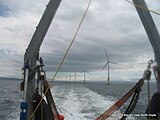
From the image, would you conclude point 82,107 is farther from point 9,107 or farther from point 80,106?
point 9,107

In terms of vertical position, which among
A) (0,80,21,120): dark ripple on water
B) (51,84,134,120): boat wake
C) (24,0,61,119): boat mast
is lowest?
(0,80,21,120): dark ripple on water

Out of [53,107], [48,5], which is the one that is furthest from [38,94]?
[48,5]

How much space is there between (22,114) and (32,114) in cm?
63

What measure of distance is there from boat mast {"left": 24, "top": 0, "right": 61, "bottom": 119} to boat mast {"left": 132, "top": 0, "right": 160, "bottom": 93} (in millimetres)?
1623

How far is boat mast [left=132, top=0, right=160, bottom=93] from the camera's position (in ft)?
16.4

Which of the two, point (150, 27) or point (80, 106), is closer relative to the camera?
point (150, 27)

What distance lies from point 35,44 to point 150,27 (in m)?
2.26

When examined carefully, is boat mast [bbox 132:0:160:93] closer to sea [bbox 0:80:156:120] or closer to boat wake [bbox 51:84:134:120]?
sea [bbox 0:80:156:120]

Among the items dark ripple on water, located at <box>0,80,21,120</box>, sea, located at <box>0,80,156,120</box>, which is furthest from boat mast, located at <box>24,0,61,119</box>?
dark ripple on water, located at <box>0,80,21,120</box>

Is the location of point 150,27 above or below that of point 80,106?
above

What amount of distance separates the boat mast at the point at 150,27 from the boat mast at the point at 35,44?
5.32 ft

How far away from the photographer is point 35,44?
4.96 meters

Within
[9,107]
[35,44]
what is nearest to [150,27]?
[35,44]

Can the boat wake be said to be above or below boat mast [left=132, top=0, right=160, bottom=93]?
below
